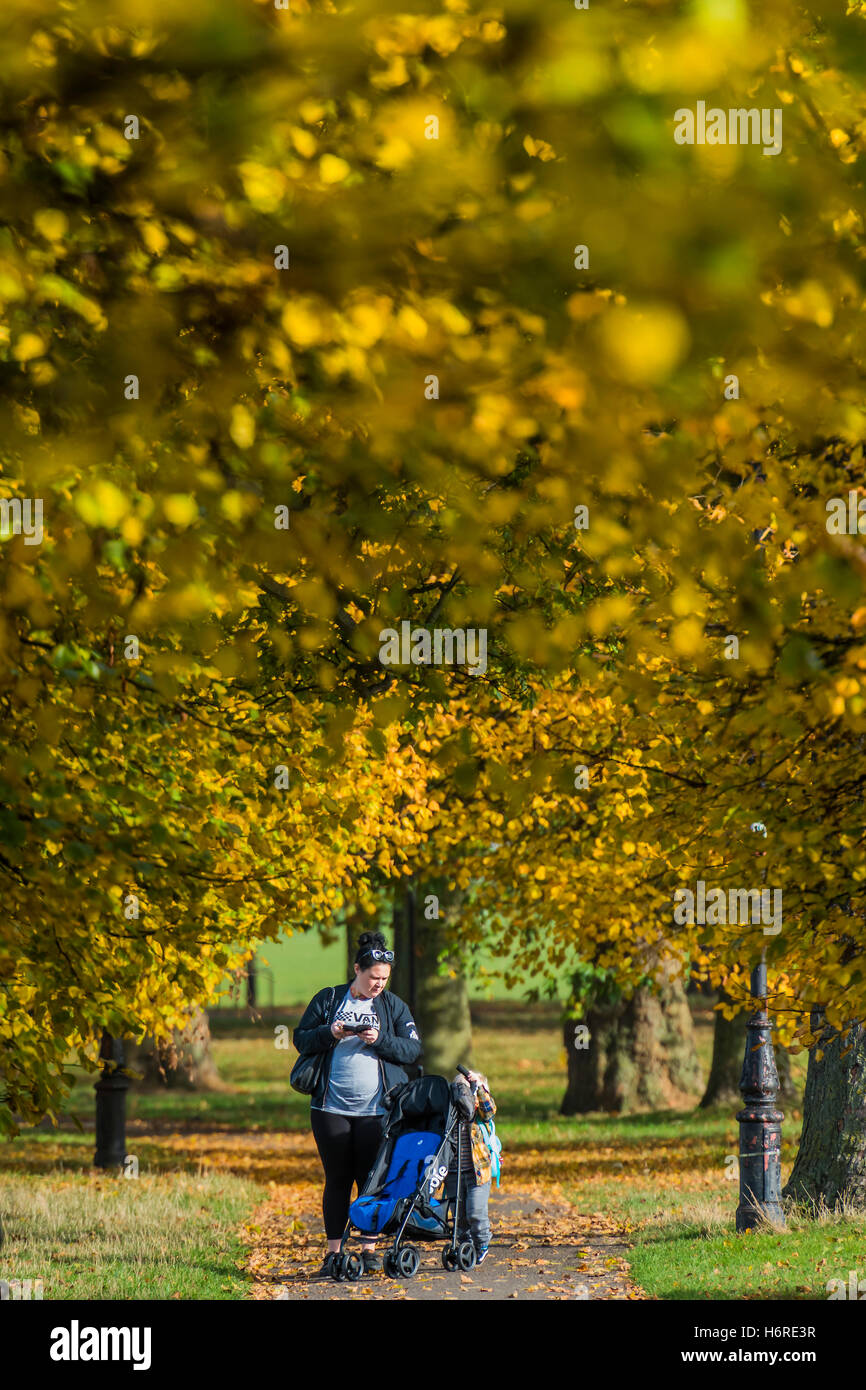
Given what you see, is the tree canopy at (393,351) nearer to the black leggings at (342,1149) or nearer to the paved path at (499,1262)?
the black leggings at (342,1149)

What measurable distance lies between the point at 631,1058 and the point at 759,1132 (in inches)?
481

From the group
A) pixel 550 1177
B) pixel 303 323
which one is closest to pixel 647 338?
pixel 303 323

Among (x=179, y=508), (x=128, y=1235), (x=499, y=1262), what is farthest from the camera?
(x=128, y=1235)

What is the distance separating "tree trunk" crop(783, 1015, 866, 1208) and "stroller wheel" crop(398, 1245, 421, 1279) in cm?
338

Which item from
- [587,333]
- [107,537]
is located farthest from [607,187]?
[107,537]

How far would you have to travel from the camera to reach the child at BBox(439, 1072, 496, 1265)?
8422 millimetres

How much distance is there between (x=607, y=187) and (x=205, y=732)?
5409 millimetres

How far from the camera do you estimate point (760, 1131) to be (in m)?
10.3

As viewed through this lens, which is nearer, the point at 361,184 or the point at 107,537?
the point at 361,184

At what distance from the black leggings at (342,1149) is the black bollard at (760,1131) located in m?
2.84

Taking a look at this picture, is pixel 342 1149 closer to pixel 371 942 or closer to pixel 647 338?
pixel 371 942

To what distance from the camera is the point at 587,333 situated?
3.15 m

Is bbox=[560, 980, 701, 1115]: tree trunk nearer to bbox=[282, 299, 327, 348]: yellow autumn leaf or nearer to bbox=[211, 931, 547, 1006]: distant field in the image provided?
bbox=[282, 299, 327, 348]: yellow autumn leaf

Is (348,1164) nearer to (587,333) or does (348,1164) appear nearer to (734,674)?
(734,674)
